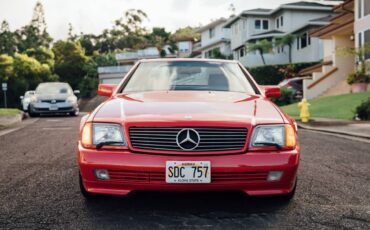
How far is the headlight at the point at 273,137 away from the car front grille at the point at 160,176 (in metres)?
0.25

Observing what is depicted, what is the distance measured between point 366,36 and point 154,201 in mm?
23697

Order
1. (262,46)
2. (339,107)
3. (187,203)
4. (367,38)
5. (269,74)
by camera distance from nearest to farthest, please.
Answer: (187,203)
(339,107)
(367,38)
(269,74)
(262,46)

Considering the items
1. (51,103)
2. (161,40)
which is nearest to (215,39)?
(161,40)

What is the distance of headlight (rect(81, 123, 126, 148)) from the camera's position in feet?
14.0

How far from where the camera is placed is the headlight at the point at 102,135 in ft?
14.0

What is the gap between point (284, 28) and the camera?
45.7 m

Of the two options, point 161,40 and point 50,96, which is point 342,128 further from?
point 161,40

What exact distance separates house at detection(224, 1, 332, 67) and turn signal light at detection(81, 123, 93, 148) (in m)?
36.7

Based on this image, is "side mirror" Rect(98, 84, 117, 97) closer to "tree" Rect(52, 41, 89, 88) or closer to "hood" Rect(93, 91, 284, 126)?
"hood" Rect(93, 91, 284, 126)

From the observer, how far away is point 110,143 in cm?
426

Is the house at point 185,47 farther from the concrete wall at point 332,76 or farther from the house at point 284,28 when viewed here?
the concrete wall at point 332,76

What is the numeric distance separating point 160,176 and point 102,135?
627 mm

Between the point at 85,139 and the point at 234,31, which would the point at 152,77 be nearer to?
the point at 85,139

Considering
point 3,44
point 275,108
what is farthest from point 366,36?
point 3,44
